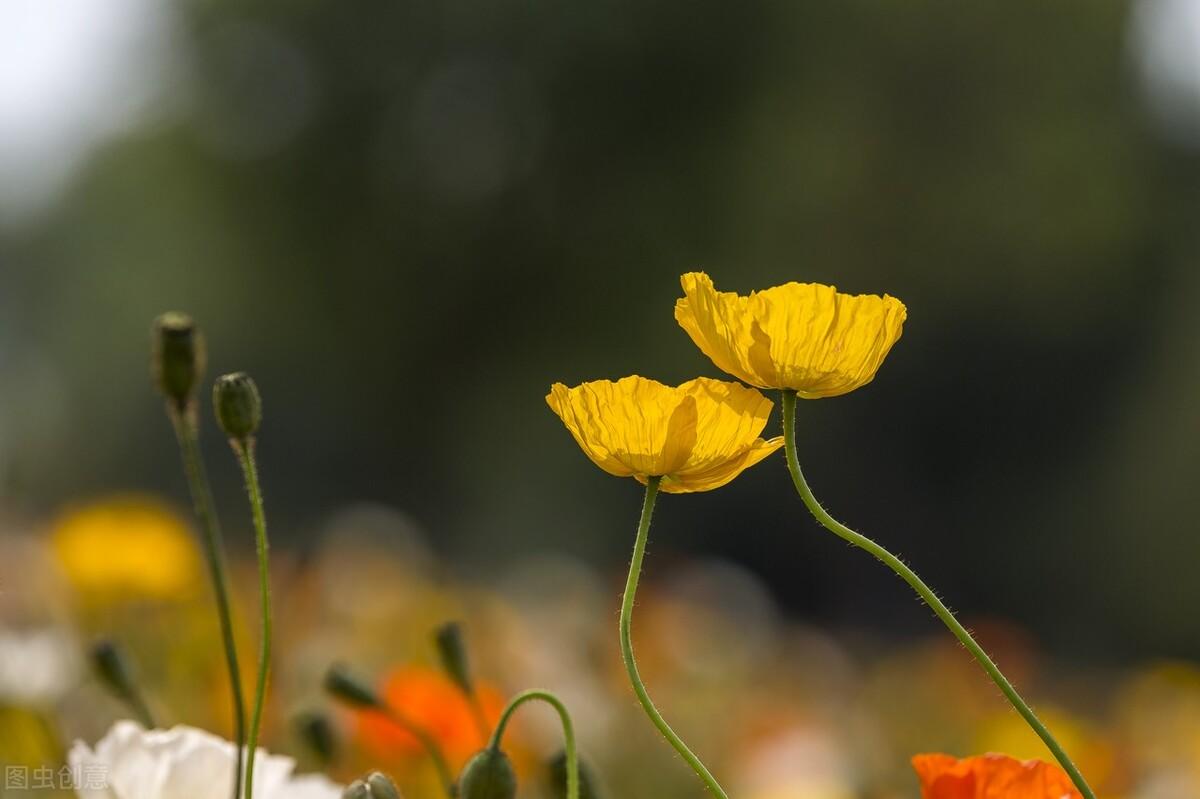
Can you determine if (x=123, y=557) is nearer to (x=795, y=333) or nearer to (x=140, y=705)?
(x=140, y=705)

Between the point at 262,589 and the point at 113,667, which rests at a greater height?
the point at 262,589

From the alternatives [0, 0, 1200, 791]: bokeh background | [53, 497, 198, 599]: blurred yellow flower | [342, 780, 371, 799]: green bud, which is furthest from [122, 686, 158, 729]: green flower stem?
[0, 0, 1200, 791]: bokeh background

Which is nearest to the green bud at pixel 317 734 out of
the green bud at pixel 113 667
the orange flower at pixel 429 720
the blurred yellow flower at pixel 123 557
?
the green bud at pixel 113 667

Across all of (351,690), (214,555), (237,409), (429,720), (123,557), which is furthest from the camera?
(123,557)

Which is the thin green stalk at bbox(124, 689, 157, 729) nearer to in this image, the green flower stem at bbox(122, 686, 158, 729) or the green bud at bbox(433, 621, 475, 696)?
the green flower stem at bbox(122, 686, 158, 729)

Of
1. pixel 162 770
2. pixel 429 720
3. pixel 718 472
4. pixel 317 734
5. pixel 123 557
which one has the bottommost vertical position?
pixel 123 557

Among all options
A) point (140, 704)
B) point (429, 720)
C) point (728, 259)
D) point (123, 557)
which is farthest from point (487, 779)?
point (728, 259)

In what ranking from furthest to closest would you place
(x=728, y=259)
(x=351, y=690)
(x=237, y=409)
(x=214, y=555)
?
(x=728, y=259) → (x=351, y=690) → (x=237, y=409) → (x=214, y=555)
